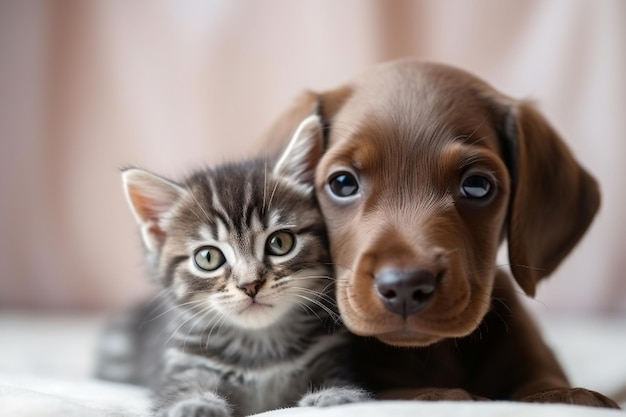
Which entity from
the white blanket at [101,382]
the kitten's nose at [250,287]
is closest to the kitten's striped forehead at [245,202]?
the kitten's nose at [250,287]

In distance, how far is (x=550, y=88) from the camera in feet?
11.8

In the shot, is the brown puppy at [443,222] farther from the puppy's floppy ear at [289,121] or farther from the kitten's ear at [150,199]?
the kitten's ear at [150,199]

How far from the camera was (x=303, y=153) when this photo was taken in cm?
225

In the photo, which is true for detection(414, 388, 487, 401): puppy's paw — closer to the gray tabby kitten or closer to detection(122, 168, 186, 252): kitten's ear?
the gray tabby kitten

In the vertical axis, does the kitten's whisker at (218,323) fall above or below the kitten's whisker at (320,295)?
below

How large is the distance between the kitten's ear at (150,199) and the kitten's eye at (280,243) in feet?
1.05

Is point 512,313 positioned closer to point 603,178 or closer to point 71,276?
point 603,178

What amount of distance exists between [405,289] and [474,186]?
17.6 inches

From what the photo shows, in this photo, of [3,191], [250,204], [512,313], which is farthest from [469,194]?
[3,191]

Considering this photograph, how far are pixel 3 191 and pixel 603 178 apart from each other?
291 centimetres

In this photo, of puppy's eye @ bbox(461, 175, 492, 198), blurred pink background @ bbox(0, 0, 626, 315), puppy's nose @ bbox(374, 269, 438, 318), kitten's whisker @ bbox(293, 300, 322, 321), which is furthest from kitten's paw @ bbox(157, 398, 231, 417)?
blurred pink background @ bbox(0, 0, 626, 315)

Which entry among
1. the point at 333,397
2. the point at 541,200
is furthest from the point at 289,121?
the point at 333,397

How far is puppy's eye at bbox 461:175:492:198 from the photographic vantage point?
2080 mm

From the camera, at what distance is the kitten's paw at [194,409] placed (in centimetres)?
183
